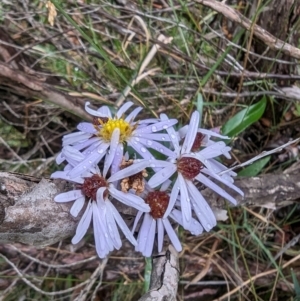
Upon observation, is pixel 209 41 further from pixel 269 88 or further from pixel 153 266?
pixel 153 266

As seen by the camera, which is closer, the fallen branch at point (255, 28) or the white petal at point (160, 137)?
the white petal at point (160, 137)

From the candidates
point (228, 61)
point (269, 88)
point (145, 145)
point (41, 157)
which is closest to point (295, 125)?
point (269, 88)

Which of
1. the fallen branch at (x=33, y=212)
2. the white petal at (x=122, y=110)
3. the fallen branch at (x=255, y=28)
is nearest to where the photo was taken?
the fallen branch at (x=33, y=212)

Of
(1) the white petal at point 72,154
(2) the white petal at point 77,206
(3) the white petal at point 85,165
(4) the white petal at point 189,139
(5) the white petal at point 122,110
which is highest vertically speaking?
(4) the white petal at point 189,139

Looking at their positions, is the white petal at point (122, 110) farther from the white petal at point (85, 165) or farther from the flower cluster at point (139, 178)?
the white petal at point (85, 165)

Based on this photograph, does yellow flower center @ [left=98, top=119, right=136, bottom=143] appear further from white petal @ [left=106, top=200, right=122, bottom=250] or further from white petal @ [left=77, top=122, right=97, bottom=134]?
white petal @ [left=106, top=200, right=122, bottom=250]

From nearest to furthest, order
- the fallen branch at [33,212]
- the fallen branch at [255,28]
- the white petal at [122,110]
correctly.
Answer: the fallen branch at [33,212] < the white petal at [122,110] < the fallen branch at [255,28]

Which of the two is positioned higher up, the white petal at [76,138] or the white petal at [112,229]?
the white petal at [76,138]

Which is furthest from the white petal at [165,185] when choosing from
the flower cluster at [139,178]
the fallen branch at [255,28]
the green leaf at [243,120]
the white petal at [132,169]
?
the fallen branch at [255,28]
